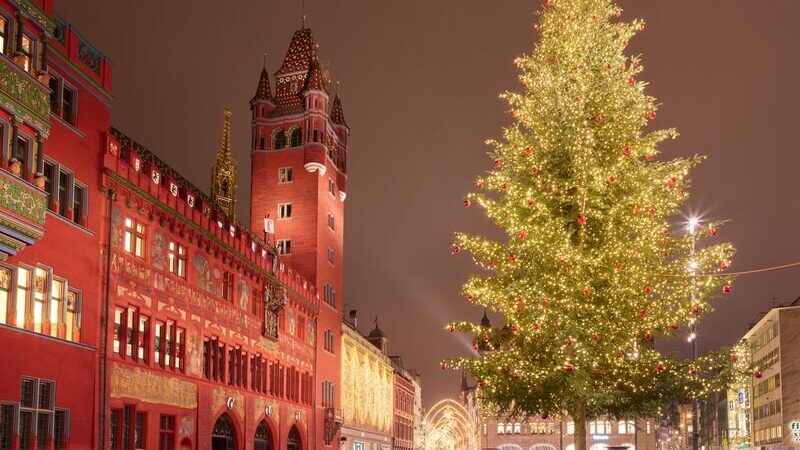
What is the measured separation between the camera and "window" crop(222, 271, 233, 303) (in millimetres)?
43750

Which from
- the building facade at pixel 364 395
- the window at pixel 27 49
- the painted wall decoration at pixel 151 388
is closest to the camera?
the window at pixel 27 49

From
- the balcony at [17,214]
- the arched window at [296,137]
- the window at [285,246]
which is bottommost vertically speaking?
the balcony at [17,214]

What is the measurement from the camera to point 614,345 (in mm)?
27562

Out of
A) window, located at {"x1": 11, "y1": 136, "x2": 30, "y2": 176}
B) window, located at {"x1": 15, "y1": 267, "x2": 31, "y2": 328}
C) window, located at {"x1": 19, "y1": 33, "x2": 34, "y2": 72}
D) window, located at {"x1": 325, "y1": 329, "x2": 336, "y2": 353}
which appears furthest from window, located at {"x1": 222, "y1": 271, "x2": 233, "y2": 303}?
window, located at {"x1": 325, "y1": 329, "x2": 336, "y2": 353}

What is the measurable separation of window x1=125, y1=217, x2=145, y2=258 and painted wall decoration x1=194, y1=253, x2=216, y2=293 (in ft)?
16.7

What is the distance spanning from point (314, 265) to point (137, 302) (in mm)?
31314

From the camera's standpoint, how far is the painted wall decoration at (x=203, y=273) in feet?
132

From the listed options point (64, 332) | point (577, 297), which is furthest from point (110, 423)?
point (577, 297)

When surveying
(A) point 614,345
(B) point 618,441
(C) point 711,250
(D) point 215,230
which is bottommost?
(B) point 618,441

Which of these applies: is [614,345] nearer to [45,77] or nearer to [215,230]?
[45,77]

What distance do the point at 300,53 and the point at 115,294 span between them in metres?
42.4

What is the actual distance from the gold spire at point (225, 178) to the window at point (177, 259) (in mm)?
32388

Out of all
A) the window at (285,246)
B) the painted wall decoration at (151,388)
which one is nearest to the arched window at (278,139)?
the window at (285,246)

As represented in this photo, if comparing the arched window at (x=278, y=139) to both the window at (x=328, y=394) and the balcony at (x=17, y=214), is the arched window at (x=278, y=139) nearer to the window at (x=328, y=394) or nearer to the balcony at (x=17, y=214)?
the window at (x=328, y=394)
